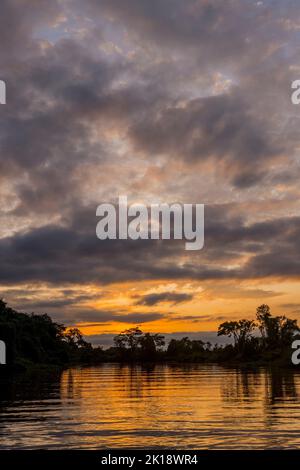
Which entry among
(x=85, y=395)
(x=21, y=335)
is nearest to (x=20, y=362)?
(x=21, y=335)

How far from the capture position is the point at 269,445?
2306cm

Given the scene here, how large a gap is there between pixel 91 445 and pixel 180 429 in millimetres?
6353

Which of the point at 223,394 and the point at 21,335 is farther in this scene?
the point at 21,335

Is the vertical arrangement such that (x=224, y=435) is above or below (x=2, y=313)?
below

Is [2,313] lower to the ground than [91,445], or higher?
higher

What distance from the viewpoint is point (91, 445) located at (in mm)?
23453

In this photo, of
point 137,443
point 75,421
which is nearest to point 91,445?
point 137,443

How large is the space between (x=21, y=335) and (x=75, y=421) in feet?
340
